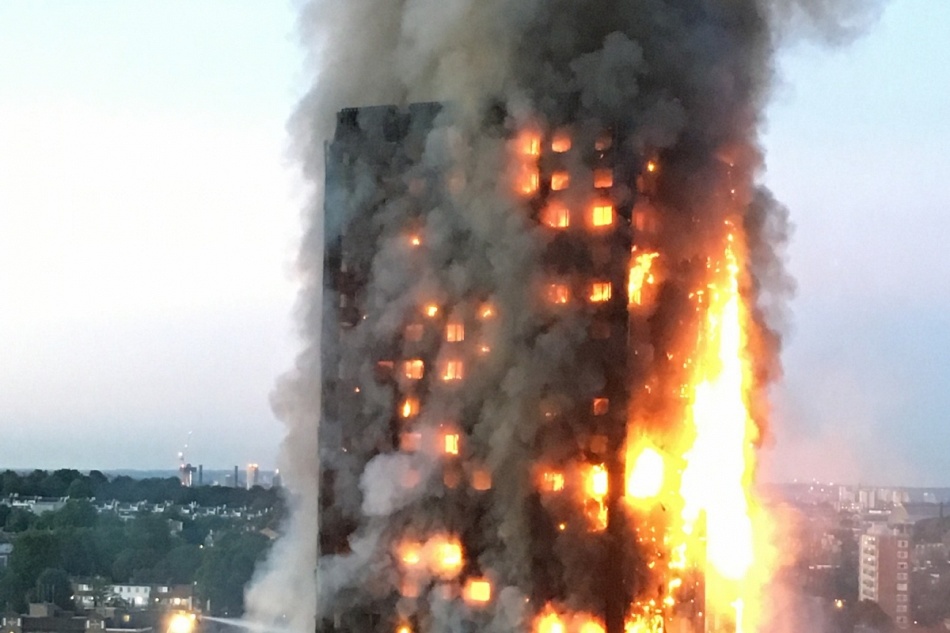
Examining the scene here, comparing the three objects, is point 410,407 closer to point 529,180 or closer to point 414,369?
point 414,369

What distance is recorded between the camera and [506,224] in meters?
22.8

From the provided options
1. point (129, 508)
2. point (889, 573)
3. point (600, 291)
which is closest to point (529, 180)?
point (600, 291)

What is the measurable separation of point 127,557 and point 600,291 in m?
37.4

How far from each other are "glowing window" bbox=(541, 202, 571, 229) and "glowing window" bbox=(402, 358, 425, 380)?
4191mm

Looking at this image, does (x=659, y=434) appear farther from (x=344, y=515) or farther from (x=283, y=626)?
(x=283, y=626)

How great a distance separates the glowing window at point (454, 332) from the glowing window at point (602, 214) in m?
3.63

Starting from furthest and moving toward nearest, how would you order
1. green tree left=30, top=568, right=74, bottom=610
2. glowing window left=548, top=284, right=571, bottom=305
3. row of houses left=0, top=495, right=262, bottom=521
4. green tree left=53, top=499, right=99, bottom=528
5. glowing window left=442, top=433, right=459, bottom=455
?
row of houses left=0, top=495, right=262, bottom=521, green tree left=53, top=499, right=99, bottom=528, green tree left=30, top=568, right=74, bottom=610, glowing window left=442, top=433, right=459, bottom=455, glowing window left=548, top=284, right=571, bottom=305

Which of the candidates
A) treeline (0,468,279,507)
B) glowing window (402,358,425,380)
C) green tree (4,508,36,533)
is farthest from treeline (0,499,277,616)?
glowing window (402,358,425,380)

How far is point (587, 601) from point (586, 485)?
87.7 inches

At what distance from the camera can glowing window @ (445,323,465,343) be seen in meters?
23.9

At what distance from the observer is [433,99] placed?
990 inches

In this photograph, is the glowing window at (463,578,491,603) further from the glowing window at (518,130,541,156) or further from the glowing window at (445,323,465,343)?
the glowing window at (518,130,541,156)

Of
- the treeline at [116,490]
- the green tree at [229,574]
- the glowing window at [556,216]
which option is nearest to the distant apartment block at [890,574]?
the green tree at [229,574]

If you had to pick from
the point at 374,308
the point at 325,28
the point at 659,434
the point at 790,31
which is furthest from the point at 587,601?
the point at 325,28
